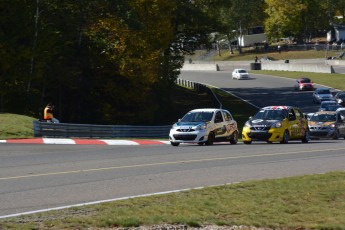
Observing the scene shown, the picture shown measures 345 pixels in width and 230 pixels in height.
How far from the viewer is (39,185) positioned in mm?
14625

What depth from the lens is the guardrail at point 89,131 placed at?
98.7ft

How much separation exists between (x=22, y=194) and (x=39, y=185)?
1.33 m

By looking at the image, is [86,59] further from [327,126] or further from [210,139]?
[210,139]

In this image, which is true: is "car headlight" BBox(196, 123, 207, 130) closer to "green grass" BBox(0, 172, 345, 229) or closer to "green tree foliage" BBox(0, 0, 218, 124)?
"green tree foliage" BBox(0, 0, 218, 124)

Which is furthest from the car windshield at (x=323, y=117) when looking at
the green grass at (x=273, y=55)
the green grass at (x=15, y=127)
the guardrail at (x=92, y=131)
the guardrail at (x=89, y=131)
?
the green grass at (x=273, y=55)

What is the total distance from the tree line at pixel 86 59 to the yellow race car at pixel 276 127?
13908 millimetres

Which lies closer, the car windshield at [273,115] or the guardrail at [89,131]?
the guardrail at [89,131]

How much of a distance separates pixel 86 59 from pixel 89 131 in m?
13.5

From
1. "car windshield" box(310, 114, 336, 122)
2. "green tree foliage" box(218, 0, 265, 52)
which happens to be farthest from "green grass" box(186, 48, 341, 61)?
"car windshield" box(310, 114, 336, 122)

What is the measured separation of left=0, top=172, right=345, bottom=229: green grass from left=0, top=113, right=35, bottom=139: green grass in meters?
16.4

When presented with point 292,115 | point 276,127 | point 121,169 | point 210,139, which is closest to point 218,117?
point 210,139

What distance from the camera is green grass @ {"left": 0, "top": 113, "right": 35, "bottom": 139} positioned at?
28.8 m

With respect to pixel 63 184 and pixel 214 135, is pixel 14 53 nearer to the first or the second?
pixel 214 135

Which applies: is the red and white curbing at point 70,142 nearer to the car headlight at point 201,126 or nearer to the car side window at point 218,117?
the car headlight at point 201,126
